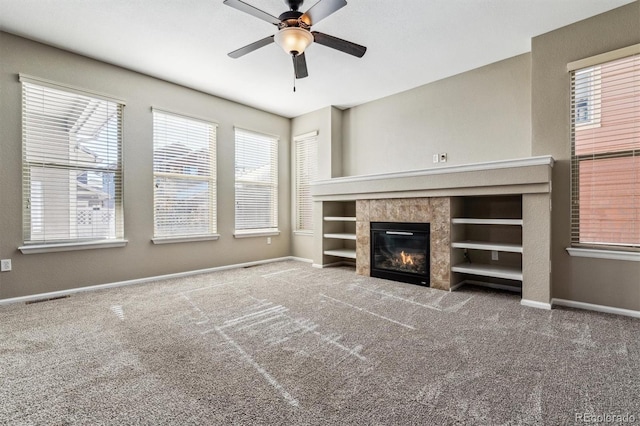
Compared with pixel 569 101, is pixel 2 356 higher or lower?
lower

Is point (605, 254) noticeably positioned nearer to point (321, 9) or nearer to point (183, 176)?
point (321, 9)

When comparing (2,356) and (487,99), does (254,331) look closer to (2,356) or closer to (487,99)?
(2,356)

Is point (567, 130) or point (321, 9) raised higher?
point (321, 9)

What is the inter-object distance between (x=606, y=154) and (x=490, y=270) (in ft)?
5.28

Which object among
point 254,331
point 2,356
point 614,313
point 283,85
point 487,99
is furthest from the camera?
Answer: point 283,85

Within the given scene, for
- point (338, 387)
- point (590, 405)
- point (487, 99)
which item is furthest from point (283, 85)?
point (590, 405)

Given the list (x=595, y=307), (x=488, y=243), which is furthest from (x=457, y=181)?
(x=595, y=307)

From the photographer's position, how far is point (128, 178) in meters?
4.02

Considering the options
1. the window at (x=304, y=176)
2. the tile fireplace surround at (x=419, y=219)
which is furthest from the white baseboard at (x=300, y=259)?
the tile fireplace surround at (x=419, y=219)

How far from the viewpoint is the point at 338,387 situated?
1.69 m

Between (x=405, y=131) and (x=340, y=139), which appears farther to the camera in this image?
(x=340, y=139)

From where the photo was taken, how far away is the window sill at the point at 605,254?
2771mm

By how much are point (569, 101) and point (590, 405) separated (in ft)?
9.56

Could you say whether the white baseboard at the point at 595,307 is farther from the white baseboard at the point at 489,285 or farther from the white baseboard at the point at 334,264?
the white baseboard at the point at 334,264
